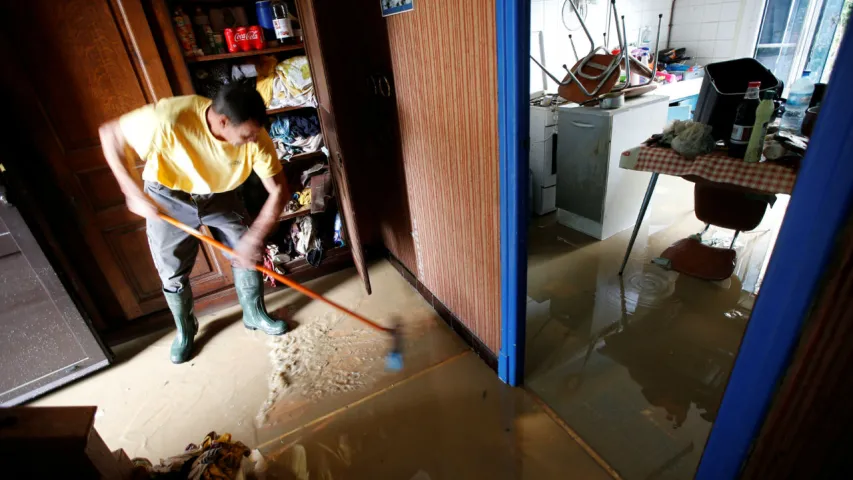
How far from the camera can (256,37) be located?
225 centimetres

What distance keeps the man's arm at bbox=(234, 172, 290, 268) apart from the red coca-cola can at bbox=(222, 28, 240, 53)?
0.88 meters

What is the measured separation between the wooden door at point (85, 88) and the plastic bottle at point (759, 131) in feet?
8.50

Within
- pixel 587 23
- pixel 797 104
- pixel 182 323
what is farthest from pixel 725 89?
pixel 182 323

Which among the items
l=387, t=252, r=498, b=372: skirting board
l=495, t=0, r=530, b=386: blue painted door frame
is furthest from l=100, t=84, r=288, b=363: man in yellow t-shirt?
l=495, t=0, r=530, b=386: blue painted door frame

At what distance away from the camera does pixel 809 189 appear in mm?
610

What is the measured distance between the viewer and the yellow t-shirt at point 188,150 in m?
1.69

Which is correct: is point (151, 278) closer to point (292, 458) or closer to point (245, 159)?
point (245, 159)

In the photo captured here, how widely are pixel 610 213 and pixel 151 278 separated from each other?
114 inches

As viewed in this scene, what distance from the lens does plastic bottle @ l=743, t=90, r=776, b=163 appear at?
1.54 m

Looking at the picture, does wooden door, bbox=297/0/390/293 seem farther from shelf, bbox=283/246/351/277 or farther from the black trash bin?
the black trash bin

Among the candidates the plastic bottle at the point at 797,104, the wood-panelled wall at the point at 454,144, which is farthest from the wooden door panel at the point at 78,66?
the plastic bottle at the point at 797,104

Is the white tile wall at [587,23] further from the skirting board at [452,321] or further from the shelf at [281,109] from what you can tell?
the skirting board at [452,321]

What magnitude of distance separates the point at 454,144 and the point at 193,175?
Answer: 1177mm

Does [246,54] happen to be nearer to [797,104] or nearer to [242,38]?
[242,38]
